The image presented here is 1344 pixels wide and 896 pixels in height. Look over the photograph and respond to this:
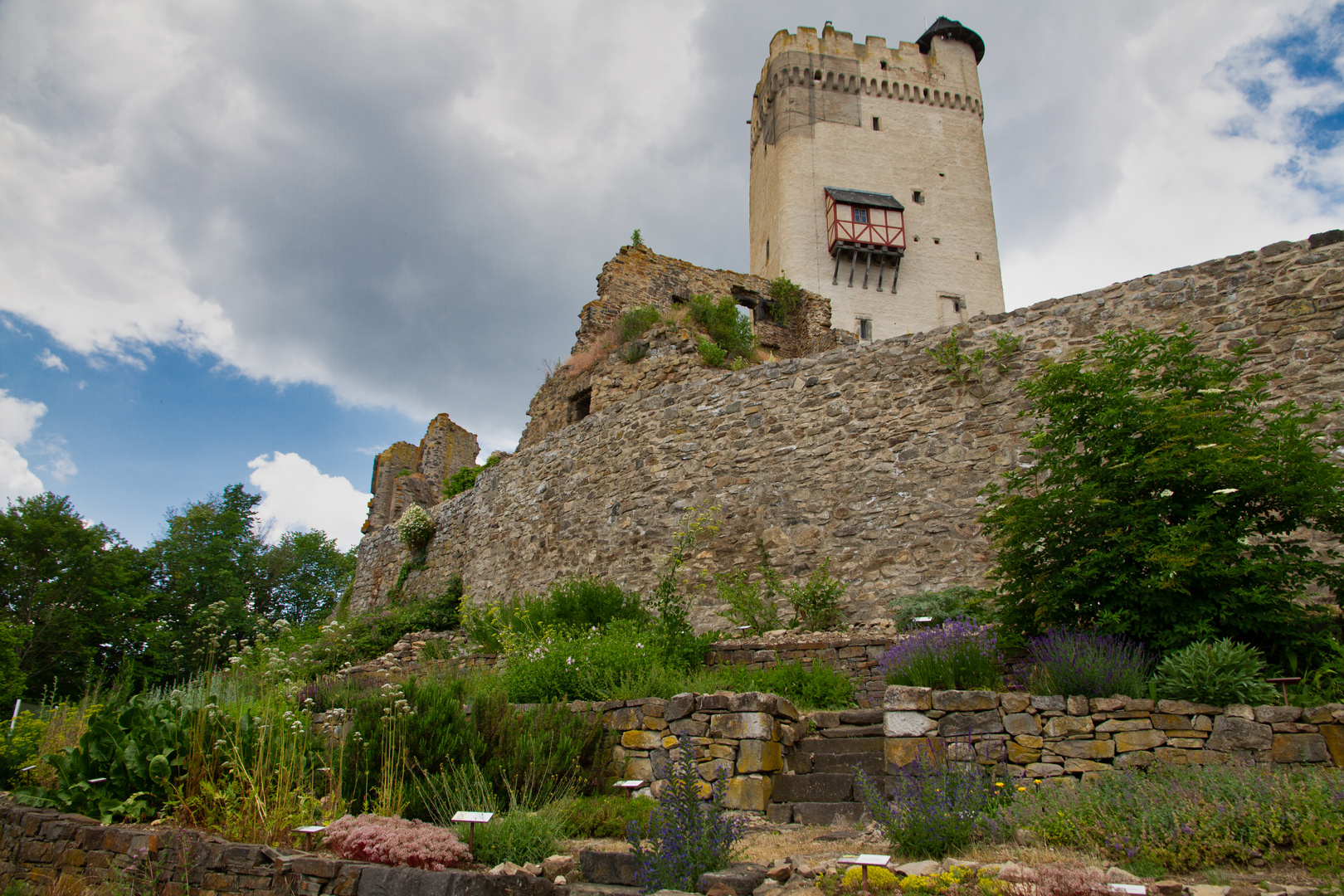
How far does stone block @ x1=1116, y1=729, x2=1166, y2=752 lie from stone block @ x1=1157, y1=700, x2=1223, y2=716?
6.2 inches

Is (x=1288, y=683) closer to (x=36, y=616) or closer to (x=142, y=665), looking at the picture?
(x=142, y=665)

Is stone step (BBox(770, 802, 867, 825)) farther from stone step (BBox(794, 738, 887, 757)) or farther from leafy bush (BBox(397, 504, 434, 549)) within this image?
leafy bush (BBox(397, 504, 434, 549))

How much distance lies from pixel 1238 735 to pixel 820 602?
16.7 ft

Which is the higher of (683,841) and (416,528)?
(416,528)

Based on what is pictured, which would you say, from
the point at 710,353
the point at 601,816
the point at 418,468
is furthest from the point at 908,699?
the point at 418,468

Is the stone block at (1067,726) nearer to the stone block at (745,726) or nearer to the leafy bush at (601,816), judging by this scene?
the stone block at (745,726)

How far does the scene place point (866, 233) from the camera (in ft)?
85.8

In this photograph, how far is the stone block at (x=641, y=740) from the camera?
625cm

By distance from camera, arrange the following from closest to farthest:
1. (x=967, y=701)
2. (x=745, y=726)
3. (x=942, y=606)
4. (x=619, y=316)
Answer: (x=967, y=701) → (x=745, y=726) → (x=942, y=606) → (x=619, y=316)

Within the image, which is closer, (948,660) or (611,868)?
(611,868)

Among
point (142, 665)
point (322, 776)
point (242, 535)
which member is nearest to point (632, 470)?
point (322, 776)

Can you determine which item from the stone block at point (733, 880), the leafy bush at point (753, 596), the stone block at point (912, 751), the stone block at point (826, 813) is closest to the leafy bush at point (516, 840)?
the stone block at point (733, 880)

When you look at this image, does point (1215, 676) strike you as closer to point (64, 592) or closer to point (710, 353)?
point (710, 353)

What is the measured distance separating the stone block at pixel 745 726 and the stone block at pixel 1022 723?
1625 mm
